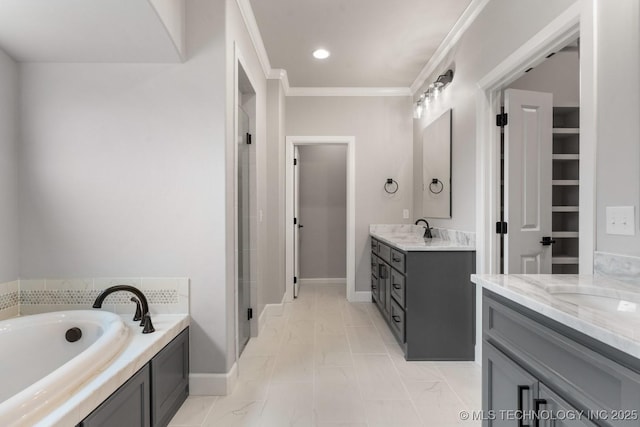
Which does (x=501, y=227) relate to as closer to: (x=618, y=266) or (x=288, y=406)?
(x=618, y=266)

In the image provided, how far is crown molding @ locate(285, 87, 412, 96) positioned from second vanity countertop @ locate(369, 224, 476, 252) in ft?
5.48

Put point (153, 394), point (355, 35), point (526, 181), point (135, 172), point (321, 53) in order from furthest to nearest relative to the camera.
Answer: point (321, 53) → point (355, 35) → point (526, 181) → point (135, 172) → point (153, 394)

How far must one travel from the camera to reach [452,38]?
275 centimetres

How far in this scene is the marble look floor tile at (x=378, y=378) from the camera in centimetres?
195

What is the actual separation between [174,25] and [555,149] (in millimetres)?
3075

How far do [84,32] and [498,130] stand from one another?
264 centimetres

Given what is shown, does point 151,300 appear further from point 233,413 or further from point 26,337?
point 233,413

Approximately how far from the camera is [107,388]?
1184 millimetres

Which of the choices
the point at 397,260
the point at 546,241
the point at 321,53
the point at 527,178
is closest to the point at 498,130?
the point at 527,178

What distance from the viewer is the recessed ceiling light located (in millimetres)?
3026

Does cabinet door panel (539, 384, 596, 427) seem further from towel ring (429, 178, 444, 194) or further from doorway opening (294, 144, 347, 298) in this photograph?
doorway opening (294, 144, 347, 298)

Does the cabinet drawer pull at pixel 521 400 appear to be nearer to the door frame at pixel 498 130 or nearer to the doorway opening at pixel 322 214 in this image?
the door frame at pixel 498 130

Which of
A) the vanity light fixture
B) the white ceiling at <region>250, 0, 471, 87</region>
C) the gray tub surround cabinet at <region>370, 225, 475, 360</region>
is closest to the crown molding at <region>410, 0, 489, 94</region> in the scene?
the white ceiling at <region>250, 0, 471, 87</region>

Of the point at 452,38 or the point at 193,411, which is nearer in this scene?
the point at 193,411
